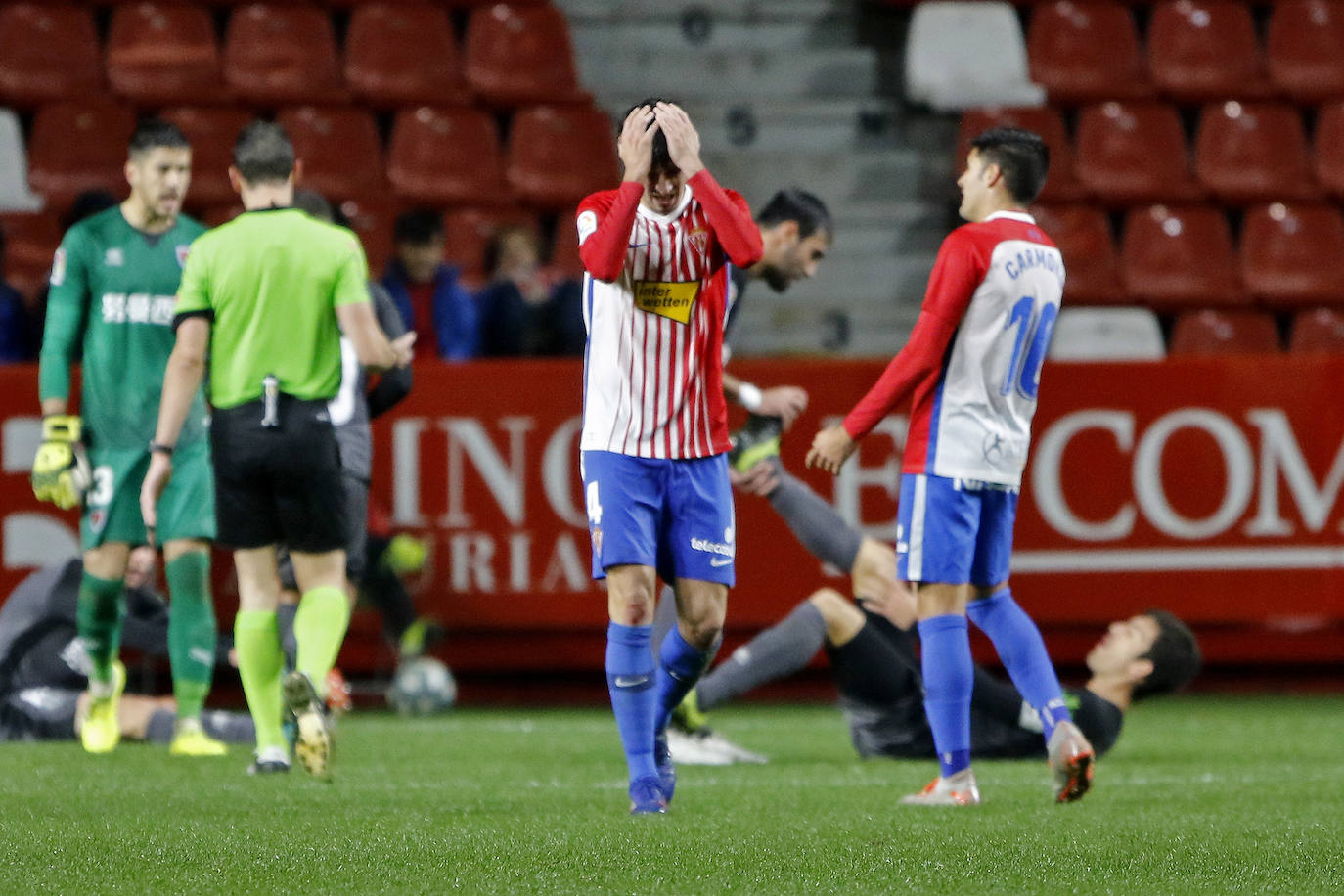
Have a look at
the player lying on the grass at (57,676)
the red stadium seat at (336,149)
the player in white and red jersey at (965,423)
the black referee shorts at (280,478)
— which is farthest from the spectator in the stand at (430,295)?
the player in white and red jersey at (965,423)

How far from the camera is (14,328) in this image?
8578mm

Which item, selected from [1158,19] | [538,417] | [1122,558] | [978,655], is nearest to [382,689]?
[538,417]

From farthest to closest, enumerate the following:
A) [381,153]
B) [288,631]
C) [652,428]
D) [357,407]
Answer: [381,153] → [288,631] → [357,407] → [652,428]

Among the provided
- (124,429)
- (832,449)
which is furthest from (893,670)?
(124,429)

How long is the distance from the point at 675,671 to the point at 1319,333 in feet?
19.0

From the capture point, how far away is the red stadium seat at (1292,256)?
33.3 ft

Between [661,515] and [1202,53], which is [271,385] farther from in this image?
[1202,53]

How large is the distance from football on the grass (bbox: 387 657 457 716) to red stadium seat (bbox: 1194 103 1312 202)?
5000 millimetres

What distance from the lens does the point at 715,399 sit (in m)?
4.93

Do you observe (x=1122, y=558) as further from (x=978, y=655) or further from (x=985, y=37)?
(x=985, y=37)

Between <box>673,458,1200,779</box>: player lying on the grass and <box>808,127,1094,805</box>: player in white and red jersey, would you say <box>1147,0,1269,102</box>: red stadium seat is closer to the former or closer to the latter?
<box>673,458,1200,779</box>: player lying on the grass

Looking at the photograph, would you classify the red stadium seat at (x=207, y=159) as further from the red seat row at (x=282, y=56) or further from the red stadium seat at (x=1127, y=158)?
the red stadium seat at (x=1127, y=158)

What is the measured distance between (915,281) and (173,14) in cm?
391

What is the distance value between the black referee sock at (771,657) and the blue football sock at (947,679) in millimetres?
972
